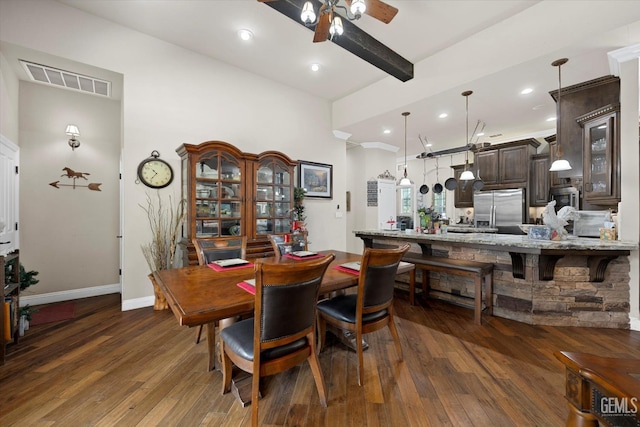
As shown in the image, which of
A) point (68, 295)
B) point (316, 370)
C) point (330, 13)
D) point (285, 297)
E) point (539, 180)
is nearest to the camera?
point (285, 297)

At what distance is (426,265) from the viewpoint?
10.9 feet

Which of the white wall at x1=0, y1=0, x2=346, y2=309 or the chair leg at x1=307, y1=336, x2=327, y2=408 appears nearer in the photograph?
the chair leg at x1=307, y1=336, x2=327, y2=408

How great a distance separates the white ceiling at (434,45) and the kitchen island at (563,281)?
1.96 m

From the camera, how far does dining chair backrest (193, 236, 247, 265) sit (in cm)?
250

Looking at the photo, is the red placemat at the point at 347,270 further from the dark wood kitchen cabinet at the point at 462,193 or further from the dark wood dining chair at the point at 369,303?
the dark wood kitchen cabinet at the point at 462,193

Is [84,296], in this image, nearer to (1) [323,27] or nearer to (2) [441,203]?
(1) [323,27]

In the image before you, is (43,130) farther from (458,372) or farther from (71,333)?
(458,372)

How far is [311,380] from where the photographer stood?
1888mm

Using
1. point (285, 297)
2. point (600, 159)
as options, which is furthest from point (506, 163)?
point (285, 297)

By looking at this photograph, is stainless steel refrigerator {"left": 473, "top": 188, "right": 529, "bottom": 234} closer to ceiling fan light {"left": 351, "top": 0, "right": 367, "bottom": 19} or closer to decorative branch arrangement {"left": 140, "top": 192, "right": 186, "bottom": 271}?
ceiling fan light {"left": 351, "top": 0, "right": 367, "bottom": 19}

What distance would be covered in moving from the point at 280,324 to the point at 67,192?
4093mm

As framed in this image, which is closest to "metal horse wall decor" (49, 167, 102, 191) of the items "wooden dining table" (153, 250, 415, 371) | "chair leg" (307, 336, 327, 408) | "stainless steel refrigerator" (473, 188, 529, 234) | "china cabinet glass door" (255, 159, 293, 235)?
"china cabinet glass door" (255, 159, 293, 235)

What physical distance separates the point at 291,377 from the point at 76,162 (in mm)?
4129

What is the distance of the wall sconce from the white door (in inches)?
20.6
